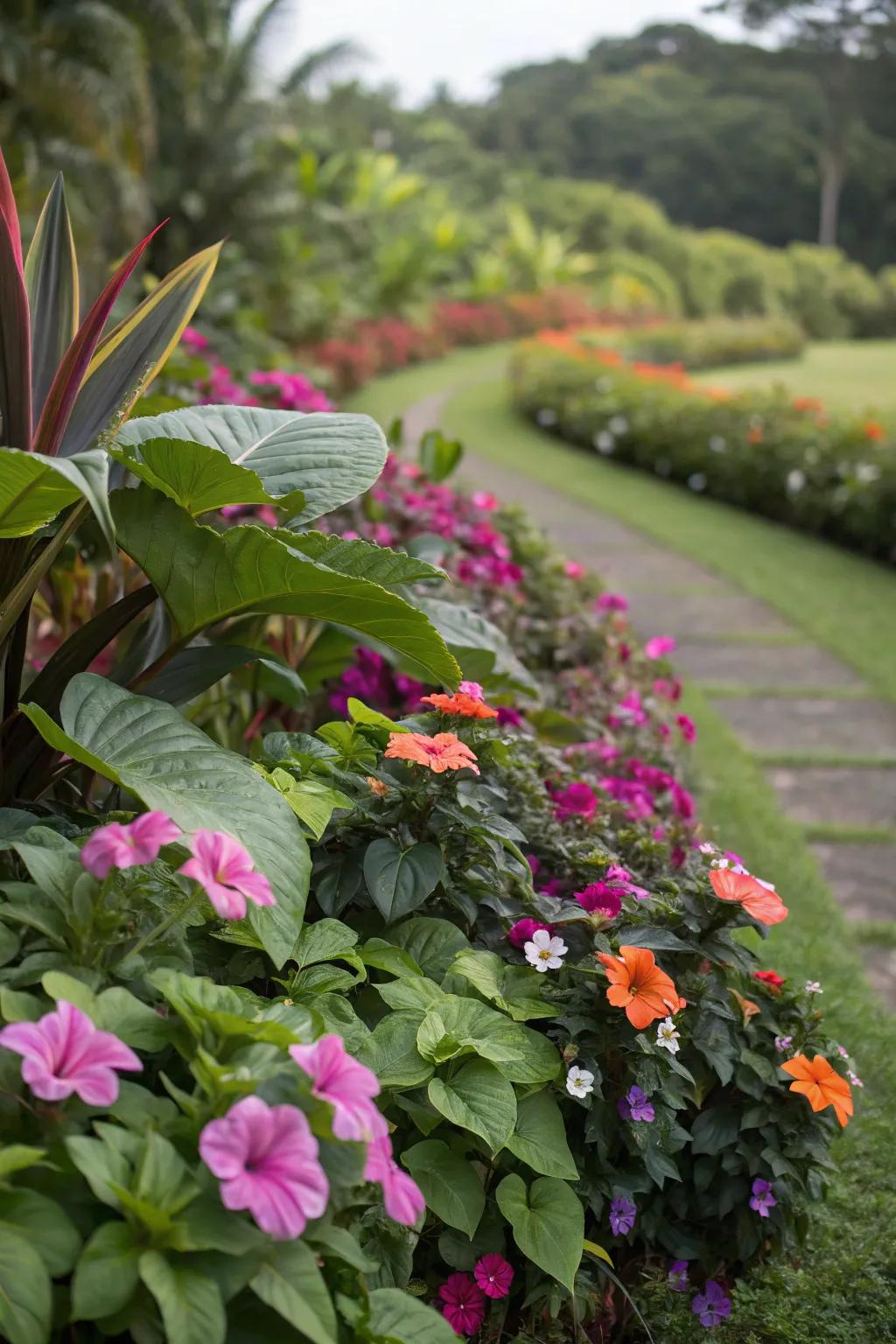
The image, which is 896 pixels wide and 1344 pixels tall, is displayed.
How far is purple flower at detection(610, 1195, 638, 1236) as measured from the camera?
160 cm

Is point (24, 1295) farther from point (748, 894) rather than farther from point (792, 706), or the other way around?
point (792, 706)

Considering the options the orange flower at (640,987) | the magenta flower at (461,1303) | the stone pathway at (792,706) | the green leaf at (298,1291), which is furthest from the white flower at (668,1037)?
the stone pathway at (792,706)

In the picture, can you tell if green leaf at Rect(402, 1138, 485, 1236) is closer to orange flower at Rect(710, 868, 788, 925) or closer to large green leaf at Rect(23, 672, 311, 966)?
large green leaf at Rect(23, 672, 311, 966)

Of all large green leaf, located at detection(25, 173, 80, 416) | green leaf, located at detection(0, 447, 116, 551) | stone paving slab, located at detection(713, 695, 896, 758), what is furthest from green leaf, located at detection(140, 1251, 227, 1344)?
stone paving slab, located at detection(713, 695, 896, 758)

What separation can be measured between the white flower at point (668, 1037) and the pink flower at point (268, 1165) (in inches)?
24.4

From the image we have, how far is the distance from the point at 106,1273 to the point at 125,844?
0.37 meters

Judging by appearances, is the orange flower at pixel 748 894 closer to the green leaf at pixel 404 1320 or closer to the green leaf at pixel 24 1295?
the green leaf at pixel 404 1320

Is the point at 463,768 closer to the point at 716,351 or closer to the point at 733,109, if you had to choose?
the point at 716,351

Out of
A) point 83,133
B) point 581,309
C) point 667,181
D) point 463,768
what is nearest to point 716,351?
point 581,309

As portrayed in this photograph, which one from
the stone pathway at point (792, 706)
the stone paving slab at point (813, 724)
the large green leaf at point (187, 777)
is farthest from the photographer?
the stone paving slab at point (813, 724)

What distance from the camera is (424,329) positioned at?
17.6 meters

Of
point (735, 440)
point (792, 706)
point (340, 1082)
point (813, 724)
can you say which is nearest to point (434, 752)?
point (340, 1082)

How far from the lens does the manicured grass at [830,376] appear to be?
14.1 m

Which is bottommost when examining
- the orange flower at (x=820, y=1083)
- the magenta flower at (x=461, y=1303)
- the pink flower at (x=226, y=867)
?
the magenta flower at (x=461, y=1303)
